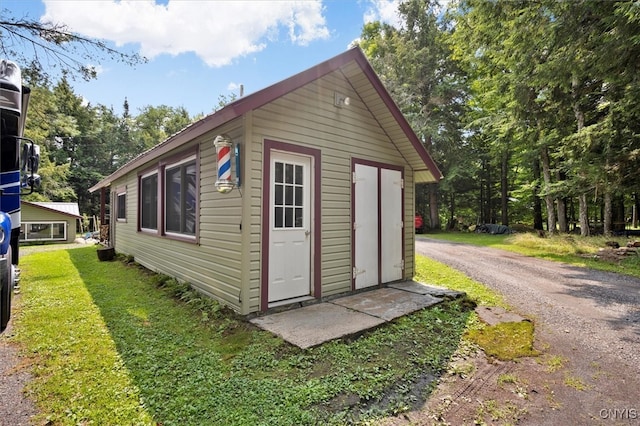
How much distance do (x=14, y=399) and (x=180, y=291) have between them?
109 inches

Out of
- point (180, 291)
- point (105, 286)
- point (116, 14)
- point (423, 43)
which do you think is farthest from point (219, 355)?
point (423, 43)

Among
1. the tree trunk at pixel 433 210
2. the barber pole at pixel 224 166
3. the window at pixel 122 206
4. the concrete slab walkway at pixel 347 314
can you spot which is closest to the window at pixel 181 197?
the barber pole at pixel 224 166

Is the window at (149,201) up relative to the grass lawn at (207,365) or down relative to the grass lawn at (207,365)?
up

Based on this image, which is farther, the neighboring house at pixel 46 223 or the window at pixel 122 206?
the neighboring house at pixel 46 223

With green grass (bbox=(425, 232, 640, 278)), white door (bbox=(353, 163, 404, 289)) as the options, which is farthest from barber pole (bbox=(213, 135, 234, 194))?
green grass (bbox=(425, 232, 640, 278))

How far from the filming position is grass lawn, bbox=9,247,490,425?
227 centimetres

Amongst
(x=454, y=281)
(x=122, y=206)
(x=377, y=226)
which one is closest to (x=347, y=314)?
(x=377, y=226)

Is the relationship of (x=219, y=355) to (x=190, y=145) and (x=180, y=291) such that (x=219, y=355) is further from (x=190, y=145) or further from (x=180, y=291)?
(x=190, y=145)

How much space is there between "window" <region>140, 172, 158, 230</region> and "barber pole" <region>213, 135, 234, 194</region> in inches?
144

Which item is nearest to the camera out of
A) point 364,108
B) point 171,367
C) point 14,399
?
point 14,399

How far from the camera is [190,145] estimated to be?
5285mm

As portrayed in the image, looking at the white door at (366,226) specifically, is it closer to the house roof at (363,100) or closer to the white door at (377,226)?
the white door at (377,226)

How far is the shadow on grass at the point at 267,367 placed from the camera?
228 centimetres

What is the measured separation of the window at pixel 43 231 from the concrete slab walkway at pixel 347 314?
18181 millimetres
